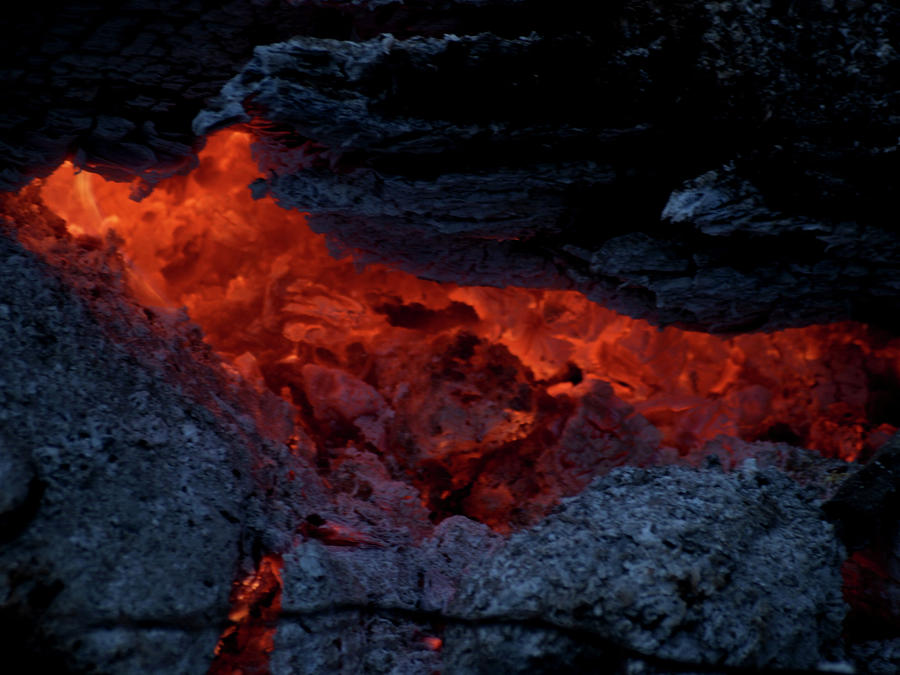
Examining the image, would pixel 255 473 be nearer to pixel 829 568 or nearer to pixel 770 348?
pixel 829 568

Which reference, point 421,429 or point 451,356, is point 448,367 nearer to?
point 451,356

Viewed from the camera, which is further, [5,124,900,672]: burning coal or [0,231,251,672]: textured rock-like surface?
[5,124,900,672]: burning coal

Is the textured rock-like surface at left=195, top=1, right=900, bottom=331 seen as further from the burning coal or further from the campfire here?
the burning coal

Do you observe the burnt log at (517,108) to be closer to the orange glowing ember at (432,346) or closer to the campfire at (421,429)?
the campfire at (421,429)

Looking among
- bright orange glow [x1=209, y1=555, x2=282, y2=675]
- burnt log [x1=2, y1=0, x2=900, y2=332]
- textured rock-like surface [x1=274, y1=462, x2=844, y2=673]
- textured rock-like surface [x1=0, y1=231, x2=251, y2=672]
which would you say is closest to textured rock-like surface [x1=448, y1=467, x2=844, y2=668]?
textured rock-like surface [x1=274, y1=462, x2=844, y2=673]

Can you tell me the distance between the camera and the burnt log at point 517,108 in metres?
1.21

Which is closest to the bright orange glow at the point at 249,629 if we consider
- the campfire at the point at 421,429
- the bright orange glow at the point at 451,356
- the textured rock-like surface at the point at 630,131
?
the campfire at the point at 421,429

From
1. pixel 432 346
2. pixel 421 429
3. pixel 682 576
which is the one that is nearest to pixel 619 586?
pixel 682 576

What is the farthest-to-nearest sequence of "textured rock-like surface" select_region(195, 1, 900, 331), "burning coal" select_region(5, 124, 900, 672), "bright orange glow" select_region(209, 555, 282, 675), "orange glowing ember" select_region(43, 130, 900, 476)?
1. "orange glowing ember" select_region(43, 130, 900, 476)
2. "burning coal" select_region(5, 124, 900, 672)
3. "textured rock-like surface" select_region(195, 1, 900, 331)
4. "bright orange glow" select_region(209, 555, 282, 675)

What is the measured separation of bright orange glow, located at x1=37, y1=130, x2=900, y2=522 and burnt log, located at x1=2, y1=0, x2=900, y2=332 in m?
0.47

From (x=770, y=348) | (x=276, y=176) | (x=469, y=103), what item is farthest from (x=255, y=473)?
(x=770, y=348)

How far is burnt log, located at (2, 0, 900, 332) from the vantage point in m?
1.21

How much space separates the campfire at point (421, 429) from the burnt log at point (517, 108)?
0.01 m

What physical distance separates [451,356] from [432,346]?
9cm
